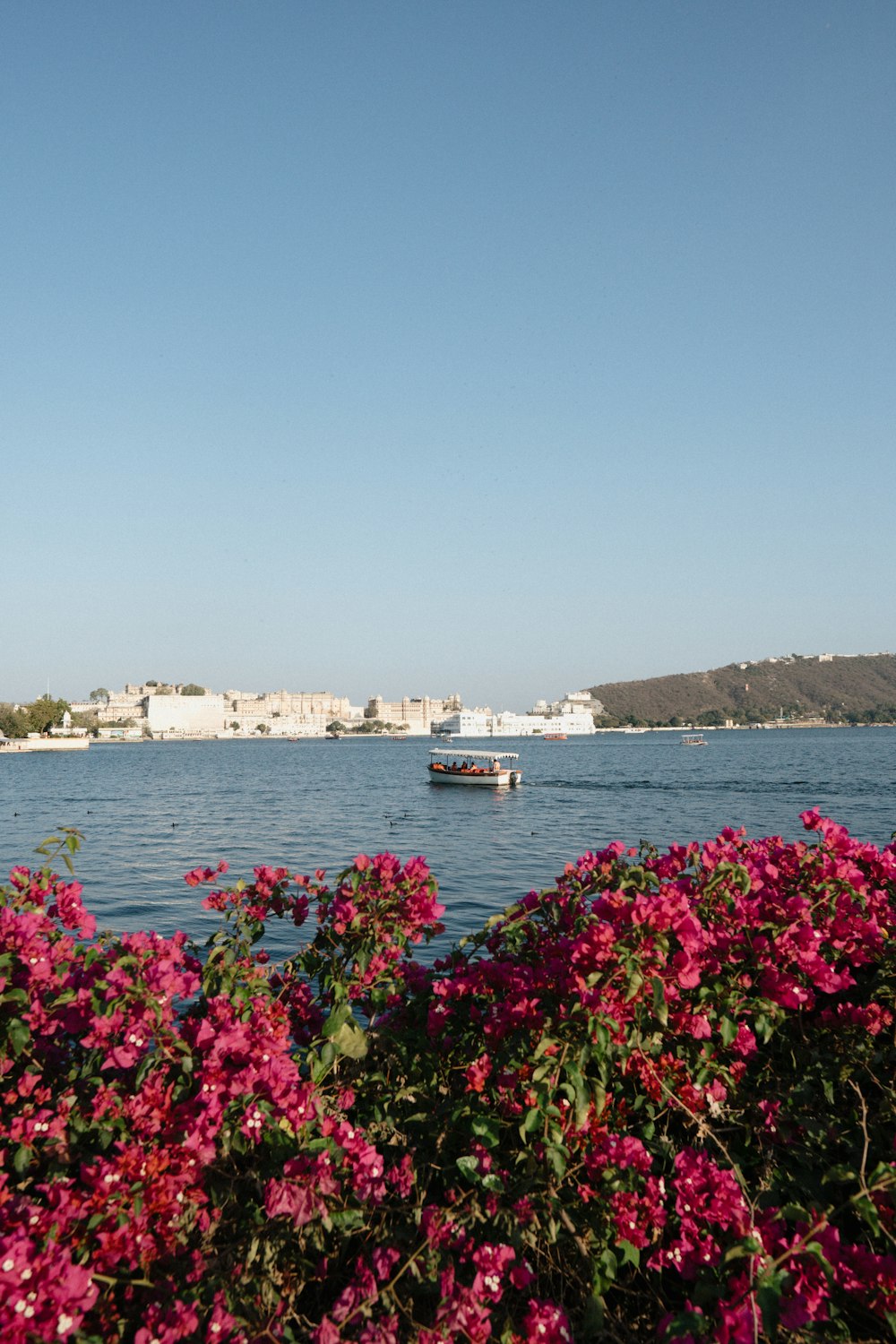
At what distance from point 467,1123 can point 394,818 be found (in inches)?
1402

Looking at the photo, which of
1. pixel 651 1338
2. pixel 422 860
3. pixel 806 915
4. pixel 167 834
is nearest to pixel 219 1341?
pixel 651 1338

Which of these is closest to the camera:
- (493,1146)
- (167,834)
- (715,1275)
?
(715,1275)

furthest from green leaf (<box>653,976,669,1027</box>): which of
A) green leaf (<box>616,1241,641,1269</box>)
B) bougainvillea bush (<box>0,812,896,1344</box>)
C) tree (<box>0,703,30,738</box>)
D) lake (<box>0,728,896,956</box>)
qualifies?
tree (<box>0,703,30,738</box>)

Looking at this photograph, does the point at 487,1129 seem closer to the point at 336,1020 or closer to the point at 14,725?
the point at 336,1020

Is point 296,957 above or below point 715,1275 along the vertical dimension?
above

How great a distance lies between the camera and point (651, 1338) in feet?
8.00

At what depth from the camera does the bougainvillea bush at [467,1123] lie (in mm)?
2188

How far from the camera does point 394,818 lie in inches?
1497

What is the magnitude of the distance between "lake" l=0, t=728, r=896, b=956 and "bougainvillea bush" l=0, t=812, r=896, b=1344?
8.97 metres

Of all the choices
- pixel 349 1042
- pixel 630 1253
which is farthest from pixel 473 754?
pixel 630 1253

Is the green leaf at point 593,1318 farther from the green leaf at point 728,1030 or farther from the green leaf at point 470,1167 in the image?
the green leaf at point 728,1030

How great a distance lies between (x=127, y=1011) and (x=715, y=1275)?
1851mm

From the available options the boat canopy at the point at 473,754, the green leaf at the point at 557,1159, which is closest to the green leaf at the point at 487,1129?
the green leaf at the point at 557,1159

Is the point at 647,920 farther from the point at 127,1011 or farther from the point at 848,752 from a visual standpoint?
the point at 848,752
